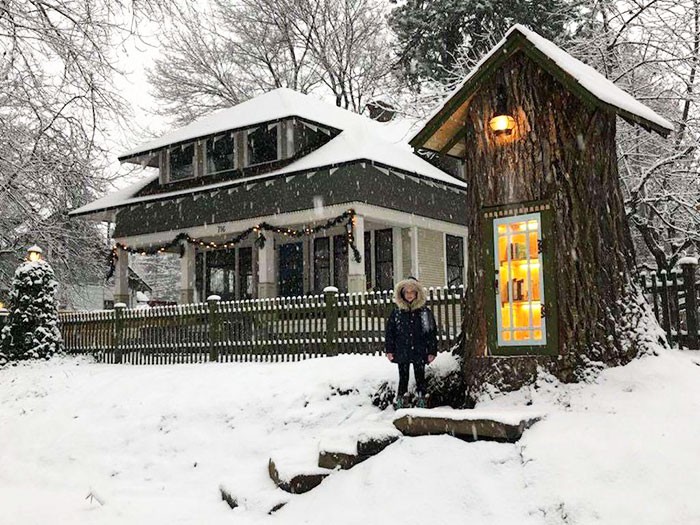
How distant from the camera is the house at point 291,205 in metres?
18.0

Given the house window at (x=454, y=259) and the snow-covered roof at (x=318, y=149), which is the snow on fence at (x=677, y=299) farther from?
the house window at (x=454, y=259)

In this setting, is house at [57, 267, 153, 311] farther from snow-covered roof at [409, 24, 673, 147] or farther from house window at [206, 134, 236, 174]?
snow-covered roof at [409, 24, 673, 147]

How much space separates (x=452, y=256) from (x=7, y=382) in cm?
1299

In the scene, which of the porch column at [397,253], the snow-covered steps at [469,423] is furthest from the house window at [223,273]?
the snow-covered steps at [469,423]

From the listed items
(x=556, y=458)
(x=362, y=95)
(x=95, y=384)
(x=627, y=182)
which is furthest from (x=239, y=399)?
(x=362, y=95)

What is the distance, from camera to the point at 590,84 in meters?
8.09

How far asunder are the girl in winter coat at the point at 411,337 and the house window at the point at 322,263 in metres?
11.8

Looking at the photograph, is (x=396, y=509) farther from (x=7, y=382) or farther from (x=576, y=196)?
(x=7, y=382)

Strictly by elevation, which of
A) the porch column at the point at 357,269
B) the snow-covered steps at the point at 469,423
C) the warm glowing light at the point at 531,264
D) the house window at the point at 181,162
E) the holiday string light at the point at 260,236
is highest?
the house window at the point at 181,162

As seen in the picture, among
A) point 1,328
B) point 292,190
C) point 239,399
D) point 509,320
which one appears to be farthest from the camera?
point 292,190

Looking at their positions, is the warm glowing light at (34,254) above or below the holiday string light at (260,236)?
below

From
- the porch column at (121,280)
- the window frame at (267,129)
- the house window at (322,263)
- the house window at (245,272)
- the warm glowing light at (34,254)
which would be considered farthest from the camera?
the house window at (245,272)

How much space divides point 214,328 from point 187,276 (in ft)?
25.1

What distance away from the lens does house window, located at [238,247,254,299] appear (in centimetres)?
2271
